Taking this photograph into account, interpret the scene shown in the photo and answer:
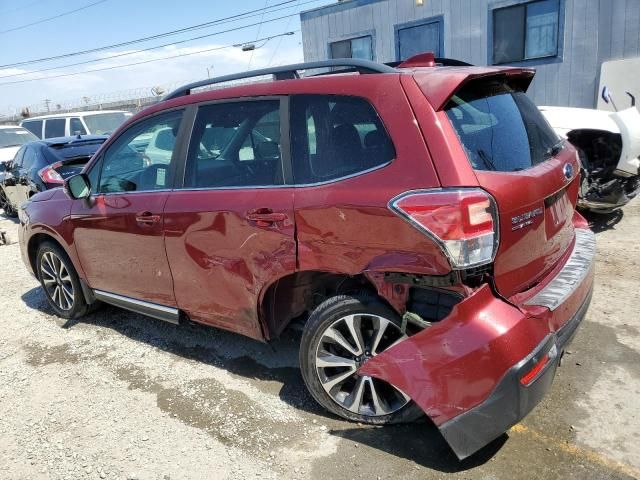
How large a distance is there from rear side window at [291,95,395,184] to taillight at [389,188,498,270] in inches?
13.1

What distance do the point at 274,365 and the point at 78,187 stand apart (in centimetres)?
199

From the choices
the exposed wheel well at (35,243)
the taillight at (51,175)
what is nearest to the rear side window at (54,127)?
the taillight at (51,175)

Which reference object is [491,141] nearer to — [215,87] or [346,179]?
[346,179]

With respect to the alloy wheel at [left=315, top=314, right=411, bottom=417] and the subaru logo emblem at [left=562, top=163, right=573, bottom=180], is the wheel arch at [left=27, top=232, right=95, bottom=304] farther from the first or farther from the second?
the subaru logo emblem at [left=562, top=163, right=573, bottom=180]

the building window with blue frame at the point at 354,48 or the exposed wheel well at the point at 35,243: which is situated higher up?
the building window with blue frame at the point at 354,48

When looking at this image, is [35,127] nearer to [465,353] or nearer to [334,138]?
[334,138]

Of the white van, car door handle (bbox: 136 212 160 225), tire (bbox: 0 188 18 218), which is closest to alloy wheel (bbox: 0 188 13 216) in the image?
tire (bbox: 0 188 18 218)

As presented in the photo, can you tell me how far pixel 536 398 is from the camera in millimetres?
2283

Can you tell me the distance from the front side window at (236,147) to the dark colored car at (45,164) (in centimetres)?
534

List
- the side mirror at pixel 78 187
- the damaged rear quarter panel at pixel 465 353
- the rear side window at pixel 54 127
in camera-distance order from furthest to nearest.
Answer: the rear side window at pixel 54 127, the side mirror at pixel 78 187, the damaged rear quarter panel at pixel 465 353

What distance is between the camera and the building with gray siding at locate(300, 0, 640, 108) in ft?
29.8

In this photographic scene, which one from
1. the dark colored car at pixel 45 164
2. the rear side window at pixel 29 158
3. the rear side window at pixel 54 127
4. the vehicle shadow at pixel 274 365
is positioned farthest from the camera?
the rear side window at pixel 54 127

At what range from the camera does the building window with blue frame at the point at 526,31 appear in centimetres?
972

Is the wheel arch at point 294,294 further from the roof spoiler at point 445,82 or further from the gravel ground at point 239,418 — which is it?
the roof spoiler at point 445,82
